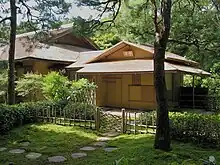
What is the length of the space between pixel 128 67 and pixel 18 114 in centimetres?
705

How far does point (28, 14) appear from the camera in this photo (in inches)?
543

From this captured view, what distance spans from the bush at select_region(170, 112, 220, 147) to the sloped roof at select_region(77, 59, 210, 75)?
6.05 meters

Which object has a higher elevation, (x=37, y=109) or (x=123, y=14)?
(x=123, y=14)

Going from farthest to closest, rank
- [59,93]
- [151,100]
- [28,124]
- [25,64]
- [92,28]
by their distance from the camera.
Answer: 1. [25,64]
2. [151,100]
3. [59,93]
4. [28,124]
5. [92,28]

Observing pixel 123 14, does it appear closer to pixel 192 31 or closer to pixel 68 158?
pixel 192 31

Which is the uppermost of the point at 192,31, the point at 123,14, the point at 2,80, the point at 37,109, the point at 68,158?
the point at 123,14

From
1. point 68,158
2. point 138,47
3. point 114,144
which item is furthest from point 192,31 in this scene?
point 68,158

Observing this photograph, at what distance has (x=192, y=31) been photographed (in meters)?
14.6

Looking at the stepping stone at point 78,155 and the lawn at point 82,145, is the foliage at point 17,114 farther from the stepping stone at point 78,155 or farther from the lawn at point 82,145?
the stepping stone at point 78,155

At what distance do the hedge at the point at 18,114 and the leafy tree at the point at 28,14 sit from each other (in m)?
1.32

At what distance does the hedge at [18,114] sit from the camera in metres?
10.3

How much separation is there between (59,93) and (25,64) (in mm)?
6641

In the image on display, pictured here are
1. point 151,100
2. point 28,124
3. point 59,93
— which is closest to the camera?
point 28,124

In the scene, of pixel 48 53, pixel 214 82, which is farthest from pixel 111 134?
pixel 48 53
